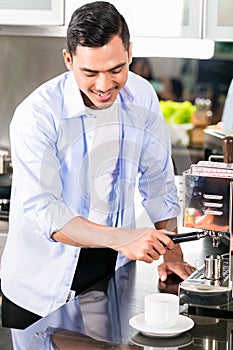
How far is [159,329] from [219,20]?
6.06 ft

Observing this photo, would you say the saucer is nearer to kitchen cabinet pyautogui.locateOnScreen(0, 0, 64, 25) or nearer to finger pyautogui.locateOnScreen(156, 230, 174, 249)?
finger pyautogui.locateOnScreen(156, 230, 174, 249)

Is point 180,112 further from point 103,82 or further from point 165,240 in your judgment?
point 165,240

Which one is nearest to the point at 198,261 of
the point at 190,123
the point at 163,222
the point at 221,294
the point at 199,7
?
the point at 163,222

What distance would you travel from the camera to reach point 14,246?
8.97 ft

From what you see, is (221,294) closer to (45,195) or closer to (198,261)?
(198,261)

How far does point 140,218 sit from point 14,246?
0.42 metres

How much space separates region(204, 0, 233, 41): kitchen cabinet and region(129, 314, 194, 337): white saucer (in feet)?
5.74

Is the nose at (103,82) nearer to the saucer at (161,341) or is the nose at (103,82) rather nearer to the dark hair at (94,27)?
the dark hair at (94,27)

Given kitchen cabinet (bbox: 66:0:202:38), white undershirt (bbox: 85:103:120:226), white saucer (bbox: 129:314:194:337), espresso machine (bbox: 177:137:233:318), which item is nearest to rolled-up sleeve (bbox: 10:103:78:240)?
white undershirt (bbox: 85:103:120:226)

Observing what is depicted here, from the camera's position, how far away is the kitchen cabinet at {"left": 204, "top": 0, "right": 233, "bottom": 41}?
346cm

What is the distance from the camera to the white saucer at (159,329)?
6.29 feet

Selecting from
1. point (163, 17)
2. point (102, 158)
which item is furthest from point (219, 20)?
point (102, 158)

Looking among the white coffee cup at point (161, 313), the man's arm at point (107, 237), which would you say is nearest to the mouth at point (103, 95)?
the man's arm at point (107, 237)

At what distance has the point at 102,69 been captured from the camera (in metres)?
2.37
